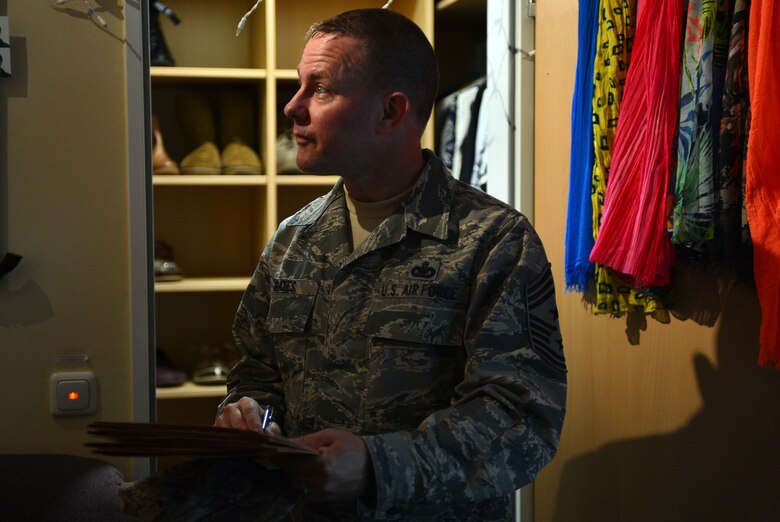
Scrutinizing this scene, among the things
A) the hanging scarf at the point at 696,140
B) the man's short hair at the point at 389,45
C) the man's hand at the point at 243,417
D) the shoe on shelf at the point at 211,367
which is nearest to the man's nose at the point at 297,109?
the man's short hair at the point at 389,45

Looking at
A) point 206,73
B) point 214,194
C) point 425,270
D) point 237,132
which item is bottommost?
point 425,270

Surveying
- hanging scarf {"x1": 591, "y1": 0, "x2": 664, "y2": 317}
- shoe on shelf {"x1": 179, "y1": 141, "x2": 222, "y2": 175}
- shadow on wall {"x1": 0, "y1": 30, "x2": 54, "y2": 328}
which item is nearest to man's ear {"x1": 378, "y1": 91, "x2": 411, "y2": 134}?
hanging scarf {"x1": 591, "y1": 0, "x2": 664, "y2": 317}

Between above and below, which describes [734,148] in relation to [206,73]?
below

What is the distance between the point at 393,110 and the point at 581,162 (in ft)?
2.15

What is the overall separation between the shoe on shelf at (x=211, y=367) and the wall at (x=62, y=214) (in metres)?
1.20

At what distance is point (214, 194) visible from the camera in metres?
3.24

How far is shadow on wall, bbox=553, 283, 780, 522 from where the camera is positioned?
1.36 metres

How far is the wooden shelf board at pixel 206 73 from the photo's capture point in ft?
9.10

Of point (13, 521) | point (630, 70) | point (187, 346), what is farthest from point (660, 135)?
point (187, 346)

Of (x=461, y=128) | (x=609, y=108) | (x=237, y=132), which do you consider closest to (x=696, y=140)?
(x=609, y=108)

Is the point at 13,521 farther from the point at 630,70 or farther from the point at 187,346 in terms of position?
the point at 187,346

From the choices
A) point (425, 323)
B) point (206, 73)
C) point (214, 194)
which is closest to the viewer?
point (425, 323)

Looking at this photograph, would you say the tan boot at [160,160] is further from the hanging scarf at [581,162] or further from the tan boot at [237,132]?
the hanging scarf at [581,162]

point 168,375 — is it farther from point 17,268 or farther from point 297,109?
point 297,109
